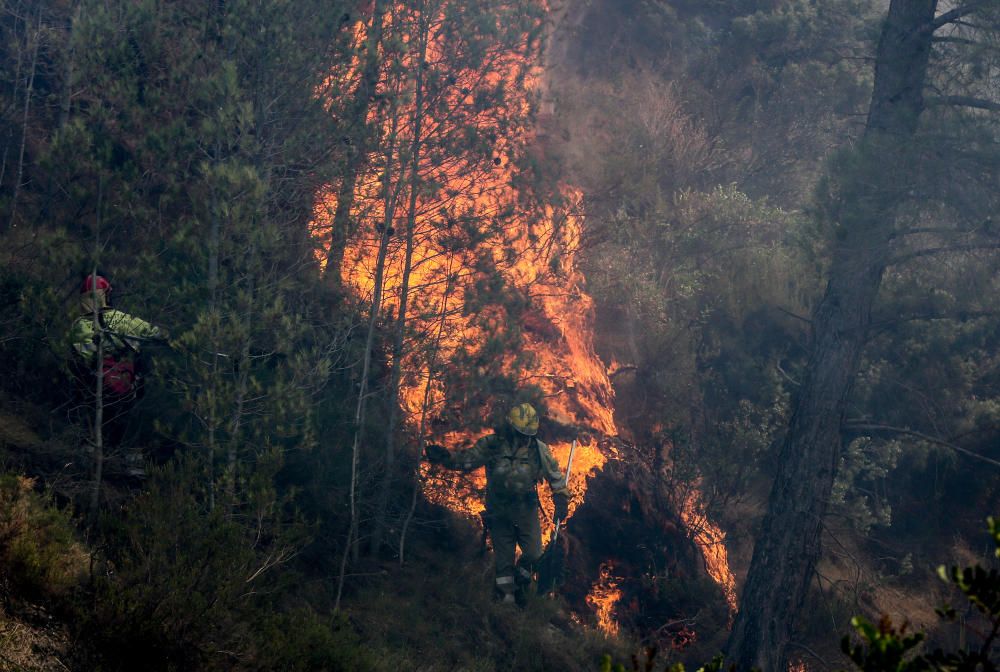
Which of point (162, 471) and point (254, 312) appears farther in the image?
point (254, 312)

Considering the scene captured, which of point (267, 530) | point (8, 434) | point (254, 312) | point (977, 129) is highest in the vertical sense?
point (977, 129)

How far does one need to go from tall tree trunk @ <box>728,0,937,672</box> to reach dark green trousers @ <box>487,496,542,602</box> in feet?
8.90

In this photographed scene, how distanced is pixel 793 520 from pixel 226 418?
22.3 feet

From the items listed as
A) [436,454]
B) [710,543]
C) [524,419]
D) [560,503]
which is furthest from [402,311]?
[710,543]

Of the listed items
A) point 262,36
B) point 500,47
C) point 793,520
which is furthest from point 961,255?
point 262,36

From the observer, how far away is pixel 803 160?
20.1 metres

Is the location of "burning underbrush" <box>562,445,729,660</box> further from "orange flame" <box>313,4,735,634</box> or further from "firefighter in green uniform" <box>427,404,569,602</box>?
"firefighter in green uniform" <box>427,404,569,602</box>

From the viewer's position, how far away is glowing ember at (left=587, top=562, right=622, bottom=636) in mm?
10980

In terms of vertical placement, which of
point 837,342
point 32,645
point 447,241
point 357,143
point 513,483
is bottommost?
point 32,645

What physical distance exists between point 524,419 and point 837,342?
13.3 ft

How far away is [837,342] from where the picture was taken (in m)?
10.0

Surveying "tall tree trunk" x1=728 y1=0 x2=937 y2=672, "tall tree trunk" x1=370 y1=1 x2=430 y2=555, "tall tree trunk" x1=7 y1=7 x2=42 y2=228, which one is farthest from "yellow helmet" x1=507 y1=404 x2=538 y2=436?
"tall tree trunk" x1=7 y1=7 x2=42 y2=228

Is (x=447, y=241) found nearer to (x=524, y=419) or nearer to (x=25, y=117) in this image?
(x=524, y=419)

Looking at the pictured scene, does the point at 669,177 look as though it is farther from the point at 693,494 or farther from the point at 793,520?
the point at 793,520
